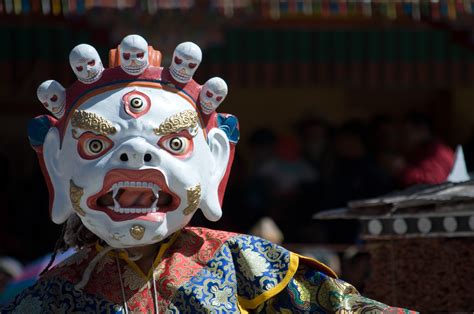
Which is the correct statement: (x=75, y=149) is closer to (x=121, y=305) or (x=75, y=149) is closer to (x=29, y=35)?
(x=121, y=305)

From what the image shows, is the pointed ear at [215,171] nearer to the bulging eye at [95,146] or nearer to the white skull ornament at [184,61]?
the white skull ornament at [184,61]

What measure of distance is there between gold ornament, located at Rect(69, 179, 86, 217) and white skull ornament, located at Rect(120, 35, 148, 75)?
1.40 ft

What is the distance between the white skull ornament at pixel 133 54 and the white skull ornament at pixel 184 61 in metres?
0.10

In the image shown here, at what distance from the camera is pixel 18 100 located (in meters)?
9.23

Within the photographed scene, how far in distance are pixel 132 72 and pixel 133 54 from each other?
0.23ft

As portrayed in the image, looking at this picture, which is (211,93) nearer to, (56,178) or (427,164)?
(56,178)

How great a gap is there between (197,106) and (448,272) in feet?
4.67

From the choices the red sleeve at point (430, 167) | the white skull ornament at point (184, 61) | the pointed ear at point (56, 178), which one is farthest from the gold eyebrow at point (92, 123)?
the red sleeve at point (430, 167)

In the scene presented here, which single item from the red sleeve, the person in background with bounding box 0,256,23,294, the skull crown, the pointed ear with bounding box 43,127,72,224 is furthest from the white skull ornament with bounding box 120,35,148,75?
the red sleeve

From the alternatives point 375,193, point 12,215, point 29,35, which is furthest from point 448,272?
point 29,35

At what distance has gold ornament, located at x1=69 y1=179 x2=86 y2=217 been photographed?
4.12 metres

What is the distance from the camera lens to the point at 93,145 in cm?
412

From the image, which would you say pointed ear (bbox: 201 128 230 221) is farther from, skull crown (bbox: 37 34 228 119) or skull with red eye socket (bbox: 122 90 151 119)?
skull with red eye socket (bbox: 122 90 151 119)

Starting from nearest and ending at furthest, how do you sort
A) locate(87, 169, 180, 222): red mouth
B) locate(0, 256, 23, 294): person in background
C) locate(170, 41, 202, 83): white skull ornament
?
locate(87, 169, 180, 222): red mouth < locate(170, 41, 202, 83): white skull ornament < locate(0, 256, 23, 294): person in background
